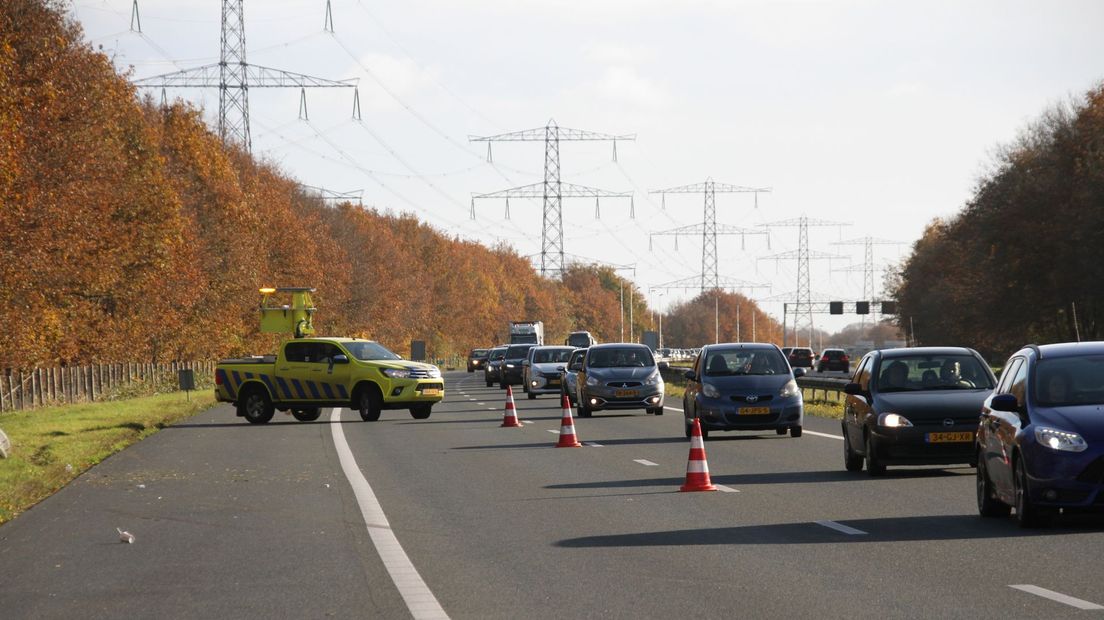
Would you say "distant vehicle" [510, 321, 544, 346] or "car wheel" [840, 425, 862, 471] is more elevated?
"distant vehicle" [510, 321, 544, 346]

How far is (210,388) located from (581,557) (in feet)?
214

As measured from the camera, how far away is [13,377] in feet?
164

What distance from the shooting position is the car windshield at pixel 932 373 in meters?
20.2

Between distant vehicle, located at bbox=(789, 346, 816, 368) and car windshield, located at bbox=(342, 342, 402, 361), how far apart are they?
54.8m

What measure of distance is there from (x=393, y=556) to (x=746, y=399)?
51.6ft

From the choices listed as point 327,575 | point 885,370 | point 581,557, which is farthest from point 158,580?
point 885,370

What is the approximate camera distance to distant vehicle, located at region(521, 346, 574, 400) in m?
53.4

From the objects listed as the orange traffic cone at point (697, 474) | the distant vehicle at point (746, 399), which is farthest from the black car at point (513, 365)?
the orange traffic cone at point (697, 474)

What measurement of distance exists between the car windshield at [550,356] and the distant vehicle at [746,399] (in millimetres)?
26590

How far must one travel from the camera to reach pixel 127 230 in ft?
192

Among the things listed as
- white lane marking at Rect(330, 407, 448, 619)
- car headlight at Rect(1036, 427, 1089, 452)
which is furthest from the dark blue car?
white lane marking at Rect(330, 407, 448, 619)

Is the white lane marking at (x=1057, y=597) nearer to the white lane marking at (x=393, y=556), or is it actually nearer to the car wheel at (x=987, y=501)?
the white lane marking at (x=393, y=556)

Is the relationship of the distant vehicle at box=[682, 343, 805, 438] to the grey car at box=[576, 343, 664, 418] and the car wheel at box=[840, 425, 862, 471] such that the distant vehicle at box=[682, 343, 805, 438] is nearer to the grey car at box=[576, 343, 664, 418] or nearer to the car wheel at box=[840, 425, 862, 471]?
the car wheel at box=[840, 425, 862, 471]

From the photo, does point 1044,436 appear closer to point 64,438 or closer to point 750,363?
point 750,363
